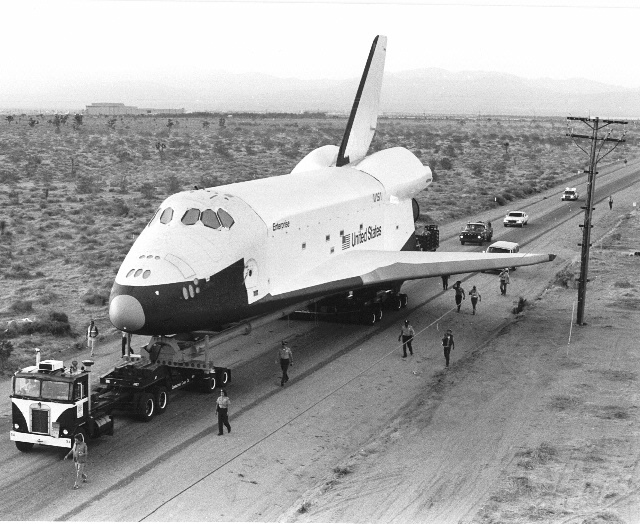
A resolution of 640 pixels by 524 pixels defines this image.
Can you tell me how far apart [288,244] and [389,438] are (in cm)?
778

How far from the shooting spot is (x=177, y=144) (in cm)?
10300

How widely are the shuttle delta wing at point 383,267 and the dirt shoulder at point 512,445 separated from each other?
2.78m

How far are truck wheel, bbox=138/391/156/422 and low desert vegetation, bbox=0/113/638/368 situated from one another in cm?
701

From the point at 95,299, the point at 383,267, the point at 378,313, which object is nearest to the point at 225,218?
the point at 383,267

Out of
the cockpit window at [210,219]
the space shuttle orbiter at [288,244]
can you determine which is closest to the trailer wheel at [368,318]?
the space shuttle orbiter at [288,244]

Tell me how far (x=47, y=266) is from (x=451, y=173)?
55.8m

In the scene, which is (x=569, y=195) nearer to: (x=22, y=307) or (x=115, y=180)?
(x=115, y=180)

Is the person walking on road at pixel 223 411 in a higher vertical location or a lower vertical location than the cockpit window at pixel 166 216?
lower

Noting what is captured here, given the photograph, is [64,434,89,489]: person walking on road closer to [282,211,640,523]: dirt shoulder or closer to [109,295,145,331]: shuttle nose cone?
[109,295,145,331]: shuttle nose cone

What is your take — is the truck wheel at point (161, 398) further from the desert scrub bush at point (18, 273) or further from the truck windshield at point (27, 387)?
the desert scrub bush at point (18, 273)

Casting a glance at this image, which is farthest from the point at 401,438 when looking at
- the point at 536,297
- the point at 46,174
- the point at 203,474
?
the point at 46,174

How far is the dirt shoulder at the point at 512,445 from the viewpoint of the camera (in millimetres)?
16250

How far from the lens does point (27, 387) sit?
61.0 ft

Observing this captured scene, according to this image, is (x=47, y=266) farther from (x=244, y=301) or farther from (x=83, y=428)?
(x=83, y=428)
